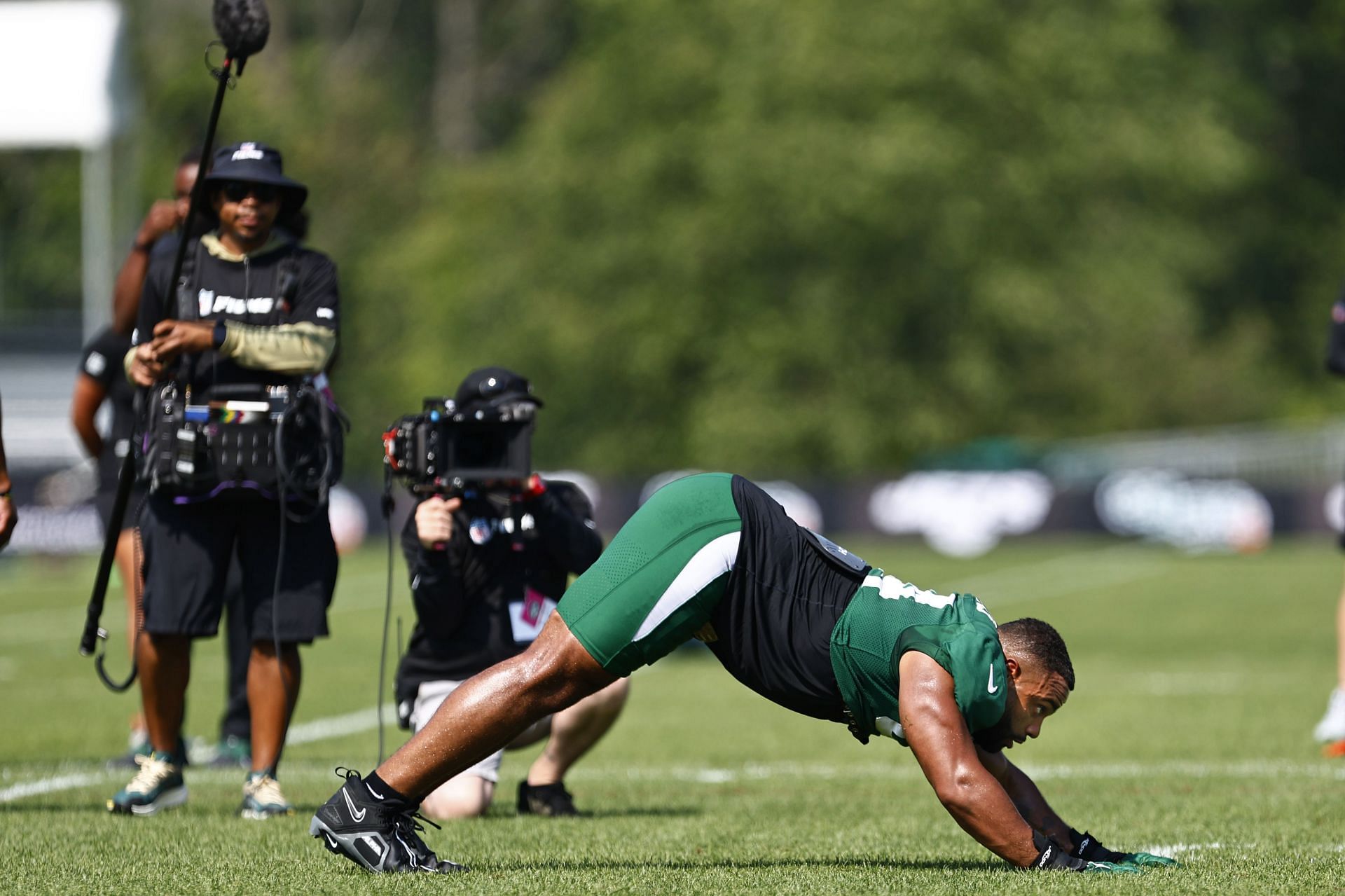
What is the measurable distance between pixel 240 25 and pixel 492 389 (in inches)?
59.5

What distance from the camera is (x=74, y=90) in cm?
3181

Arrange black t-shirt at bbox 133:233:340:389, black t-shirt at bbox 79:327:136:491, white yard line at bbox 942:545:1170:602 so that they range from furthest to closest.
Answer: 1. white yard line at bbox 942:545:1170:602
2. black t-shirt at bbox 79:327:136:491
3. black t-shirt at bbox 133:233:340:389

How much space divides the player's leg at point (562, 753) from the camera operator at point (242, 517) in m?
0.88

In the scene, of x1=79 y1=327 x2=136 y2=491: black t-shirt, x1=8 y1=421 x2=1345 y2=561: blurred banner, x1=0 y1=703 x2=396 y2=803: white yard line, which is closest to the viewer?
x1=0 y1=703 x2=396 y2=803: white yard line

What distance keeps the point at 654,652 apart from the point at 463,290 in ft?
151

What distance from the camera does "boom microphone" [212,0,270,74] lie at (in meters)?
7.32

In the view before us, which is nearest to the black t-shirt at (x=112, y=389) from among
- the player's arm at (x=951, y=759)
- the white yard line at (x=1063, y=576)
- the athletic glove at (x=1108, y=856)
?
the player's arm at (x=951, y=759)

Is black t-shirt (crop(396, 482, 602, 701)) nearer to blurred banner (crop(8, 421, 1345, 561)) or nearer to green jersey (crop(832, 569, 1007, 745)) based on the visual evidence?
green jersey (crop(832, 569, 1007, 745))

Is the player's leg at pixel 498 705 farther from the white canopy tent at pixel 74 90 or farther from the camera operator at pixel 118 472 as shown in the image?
the white canopy tent at pixel 74 90

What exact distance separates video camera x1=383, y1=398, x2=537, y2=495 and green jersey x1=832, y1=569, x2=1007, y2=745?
6.17 feet

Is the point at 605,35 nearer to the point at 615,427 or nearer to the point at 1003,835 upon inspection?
the point at 615,427

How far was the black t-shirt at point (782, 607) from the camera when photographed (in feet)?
18.6

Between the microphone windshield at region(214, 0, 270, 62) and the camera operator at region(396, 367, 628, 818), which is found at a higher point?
the microphone windshield at region(214, 0, 270, 62)

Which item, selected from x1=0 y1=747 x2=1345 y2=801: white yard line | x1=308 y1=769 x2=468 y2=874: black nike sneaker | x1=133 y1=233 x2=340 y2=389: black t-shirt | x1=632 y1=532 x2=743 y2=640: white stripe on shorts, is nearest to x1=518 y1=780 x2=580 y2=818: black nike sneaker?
x1=0 y1=747 x2=1345 y2=801: white yard line
